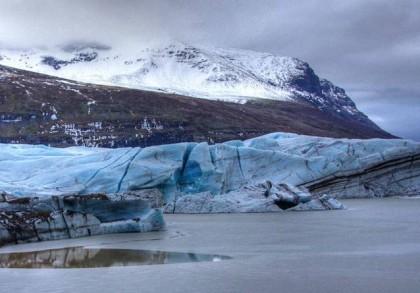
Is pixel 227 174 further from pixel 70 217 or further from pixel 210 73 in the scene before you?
pixel 210 73

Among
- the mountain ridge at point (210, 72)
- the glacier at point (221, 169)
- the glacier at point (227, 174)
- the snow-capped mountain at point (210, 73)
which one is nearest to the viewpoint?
the glacier at point (227, 174)

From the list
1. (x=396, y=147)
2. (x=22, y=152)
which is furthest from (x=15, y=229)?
(x=396, y=147)

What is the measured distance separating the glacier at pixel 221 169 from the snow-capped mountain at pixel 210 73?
110592 millimetres

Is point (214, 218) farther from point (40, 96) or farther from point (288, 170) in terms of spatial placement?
point (40, 96)

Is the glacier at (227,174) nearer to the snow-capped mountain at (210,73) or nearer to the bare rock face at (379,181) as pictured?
the bare rock face at (379,181)

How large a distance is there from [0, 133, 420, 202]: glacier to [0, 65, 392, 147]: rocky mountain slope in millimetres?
39722

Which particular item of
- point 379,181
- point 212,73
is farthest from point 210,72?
point 379,181

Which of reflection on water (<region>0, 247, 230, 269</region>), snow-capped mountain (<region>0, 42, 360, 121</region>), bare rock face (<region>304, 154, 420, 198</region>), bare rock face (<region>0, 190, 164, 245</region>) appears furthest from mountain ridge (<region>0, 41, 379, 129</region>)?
reflection on water (<region>0, 247, 230, 269</region>)

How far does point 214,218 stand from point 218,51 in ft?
560

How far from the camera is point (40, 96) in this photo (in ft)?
229

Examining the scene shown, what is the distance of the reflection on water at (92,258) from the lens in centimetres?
873

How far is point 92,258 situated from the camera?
9359mm

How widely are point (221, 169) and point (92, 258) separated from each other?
41.3ft

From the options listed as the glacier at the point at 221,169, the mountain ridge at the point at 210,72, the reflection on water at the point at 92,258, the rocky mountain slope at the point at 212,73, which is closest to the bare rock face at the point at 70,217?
the reflection on water at the point at 92,258
